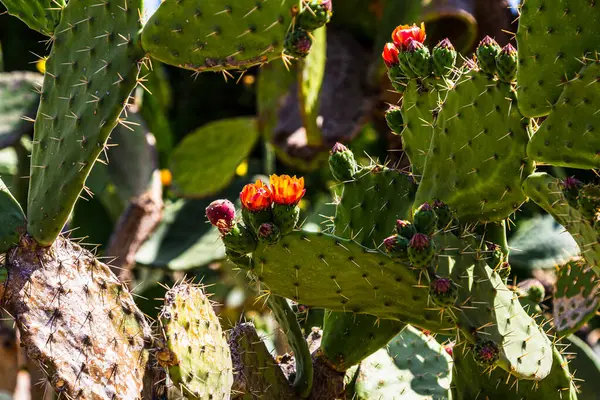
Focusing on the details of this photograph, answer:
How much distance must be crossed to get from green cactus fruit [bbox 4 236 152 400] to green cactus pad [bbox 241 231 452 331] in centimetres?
30

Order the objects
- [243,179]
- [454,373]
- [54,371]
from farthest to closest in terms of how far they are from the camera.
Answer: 1. [243,179]
2. [454,373]
3. [54,371]

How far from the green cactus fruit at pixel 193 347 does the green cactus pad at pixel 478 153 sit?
0.53 m

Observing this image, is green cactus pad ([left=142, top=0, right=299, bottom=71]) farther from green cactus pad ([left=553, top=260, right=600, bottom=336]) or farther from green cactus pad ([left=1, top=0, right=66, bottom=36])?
green cactus pad ([left=553, top=260, right=600, bottom=336])

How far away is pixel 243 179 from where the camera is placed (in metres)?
4.54

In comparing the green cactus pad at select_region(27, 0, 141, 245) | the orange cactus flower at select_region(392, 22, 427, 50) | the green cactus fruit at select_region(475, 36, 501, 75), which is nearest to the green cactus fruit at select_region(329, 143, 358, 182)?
the orange cactus flower at select_region(392, 22, 427, 50)

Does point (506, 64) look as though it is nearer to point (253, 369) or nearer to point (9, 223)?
point (253, 369)

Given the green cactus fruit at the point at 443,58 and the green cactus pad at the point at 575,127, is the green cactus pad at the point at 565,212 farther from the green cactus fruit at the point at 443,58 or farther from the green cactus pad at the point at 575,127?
the green cactus fruit at the point at 443,58

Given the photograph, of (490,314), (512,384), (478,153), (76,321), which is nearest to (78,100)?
(76,321)

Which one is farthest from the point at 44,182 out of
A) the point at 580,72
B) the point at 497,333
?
the point at 580,72

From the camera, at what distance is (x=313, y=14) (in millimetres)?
1838

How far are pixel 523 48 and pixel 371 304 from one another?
61cm

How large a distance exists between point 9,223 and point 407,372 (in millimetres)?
1020

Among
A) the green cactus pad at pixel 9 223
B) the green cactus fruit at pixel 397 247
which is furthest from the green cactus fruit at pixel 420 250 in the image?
the green cactus pad at pixel 9 223

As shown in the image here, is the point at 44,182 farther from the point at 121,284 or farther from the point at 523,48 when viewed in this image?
the point at 523,48
